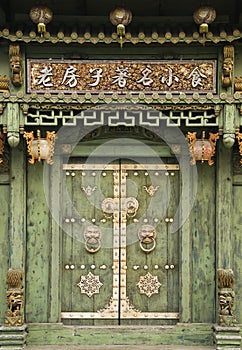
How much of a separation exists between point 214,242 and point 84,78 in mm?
2623

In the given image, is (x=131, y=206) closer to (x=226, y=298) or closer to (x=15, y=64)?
(x=226, y=298)

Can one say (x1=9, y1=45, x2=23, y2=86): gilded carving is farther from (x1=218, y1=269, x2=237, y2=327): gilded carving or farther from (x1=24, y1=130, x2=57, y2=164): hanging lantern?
(x1=218, y1=269, x2=237, y2=327): gilded carving

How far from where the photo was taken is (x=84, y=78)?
8.56 metres

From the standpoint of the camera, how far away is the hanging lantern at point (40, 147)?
8.62 metres

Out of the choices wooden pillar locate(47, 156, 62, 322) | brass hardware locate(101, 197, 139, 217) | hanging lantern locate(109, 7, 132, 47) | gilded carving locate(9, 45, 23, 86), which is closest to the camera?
hanging lantern locate(109, 7, 132, 47)

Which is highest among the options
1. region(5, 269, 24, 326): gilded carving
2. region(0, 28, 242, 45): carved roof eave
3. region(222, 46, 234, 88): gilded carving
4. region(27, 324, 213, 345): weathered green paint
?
region(0, 28, 242, 45): carved roof eave

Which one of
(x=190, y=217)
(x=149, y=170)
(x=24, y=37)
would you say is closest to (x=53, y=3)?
(x=24, y=37)

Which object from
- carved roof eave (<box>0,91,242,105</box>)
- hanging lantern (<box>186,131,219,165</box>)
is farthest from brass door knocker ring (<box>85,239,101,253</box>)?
carved roof eave (<box>0,91,242,105</box>)

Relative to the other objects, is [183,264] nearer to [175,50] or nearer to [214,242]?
[214,242]

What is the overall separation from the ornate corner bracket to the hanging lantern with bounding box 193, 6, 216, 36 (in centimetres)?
295

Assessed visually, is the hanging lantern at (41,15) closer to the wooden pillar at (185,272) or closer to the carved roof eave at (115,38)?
the carved roof eave at (115,38)

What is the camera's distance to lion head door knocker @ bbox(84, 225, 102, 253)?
9.02 m

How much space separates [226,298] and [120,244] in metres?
1.50

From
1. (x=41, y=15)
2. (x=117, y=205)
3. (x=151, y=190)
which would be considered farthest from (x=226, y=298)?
(x=41, y=15)
